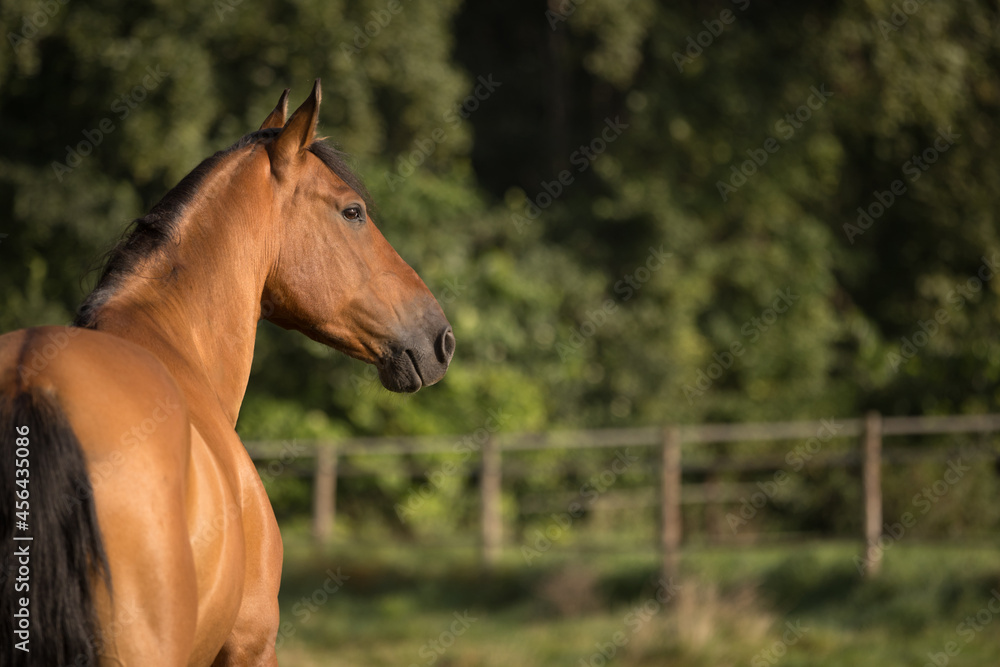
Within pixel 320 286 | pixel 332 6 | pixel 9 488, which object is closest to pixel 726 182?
pixel 332 6

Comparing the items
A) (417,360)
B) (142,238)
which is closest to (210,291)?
(142,238)

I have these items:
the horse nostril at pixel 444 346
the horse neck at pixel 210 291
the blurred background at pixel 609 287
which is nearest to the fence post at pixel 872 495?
the blurred background at pixel 609 287

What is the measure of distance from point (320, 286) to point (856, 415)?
37.8 ft

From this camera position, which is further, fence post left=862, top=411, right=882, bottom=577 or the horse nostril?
fence post left=862, top=411, right=882, bottom=577

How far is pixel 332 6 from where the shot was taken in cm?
1290

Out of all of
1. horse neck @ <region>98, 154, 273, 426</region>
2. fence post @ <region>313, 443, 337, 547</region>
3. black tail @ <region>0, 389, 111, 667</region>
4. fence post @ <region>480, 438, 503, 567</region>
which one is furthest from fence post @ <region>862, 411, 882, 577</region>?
black tail @ <region>0, 389, 111, 667</region>

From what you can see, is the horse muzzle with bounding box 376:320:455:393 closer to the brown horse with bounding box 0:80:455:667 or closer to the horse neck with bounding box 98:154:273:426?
the brown horse with bounding box 0:80:455:667

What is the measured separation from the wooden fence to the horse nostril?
7.08 meters

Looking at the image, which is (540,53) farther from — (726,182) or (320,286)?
(320,286)

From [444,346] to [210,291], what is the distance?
0.69m

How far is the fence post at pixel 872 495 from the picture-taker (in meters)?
8.79

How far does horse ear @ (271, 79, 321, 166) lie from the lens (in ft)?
8.36

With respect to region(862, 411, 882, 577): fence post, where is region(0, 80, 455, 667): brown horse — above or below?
above

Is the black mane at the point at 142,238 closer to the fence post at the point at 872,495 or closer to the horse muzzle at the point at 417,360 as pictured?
the horse muzzle at the point at 417,360
